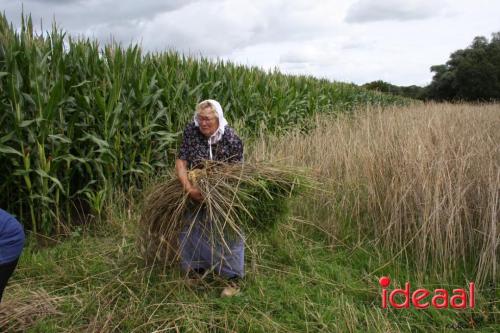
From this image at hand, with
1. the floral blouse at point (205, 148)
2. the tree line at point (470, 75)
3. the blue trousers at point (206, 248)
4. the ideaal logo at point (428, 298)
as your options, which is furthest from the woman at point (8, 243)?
the tree line at point (470, 75)

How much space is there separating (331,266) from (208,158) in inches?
54.8

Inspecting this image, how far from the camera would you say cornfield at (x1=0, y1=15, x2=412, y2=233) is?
3.76 metres

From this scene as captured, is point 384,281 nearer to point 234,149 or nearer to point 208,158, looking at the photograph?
point 234,149

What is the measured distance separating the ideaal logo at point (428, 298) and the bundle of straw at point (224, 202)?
961mm

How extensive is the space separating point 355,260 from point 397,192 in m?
0.75

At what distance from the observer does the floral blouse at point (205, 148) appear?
9.75 feet

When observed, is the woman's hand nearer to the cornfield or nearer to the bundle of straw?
the bundle of straw

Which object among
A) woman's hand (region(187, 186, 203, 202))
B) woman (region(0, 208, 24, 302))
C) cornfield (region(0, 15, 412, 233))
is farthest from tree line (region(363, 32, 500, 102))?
woman (region(0, 208, 24, 302))

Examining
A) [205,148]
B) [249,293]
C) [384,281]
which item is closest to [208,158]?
[205,148]

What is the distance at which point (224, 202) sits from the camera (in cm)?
252

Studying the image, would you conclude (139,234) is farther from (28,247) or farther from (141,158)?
(141,158)

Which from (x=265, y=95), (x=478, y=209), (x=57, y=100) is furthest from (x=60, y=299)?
(x=265, y=95)

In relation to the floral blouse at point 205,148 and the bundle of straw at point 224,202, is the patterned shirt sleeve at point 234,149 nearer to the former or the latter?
the floral blouse at point 205,148

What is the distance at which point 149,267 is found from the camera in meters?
3.02
